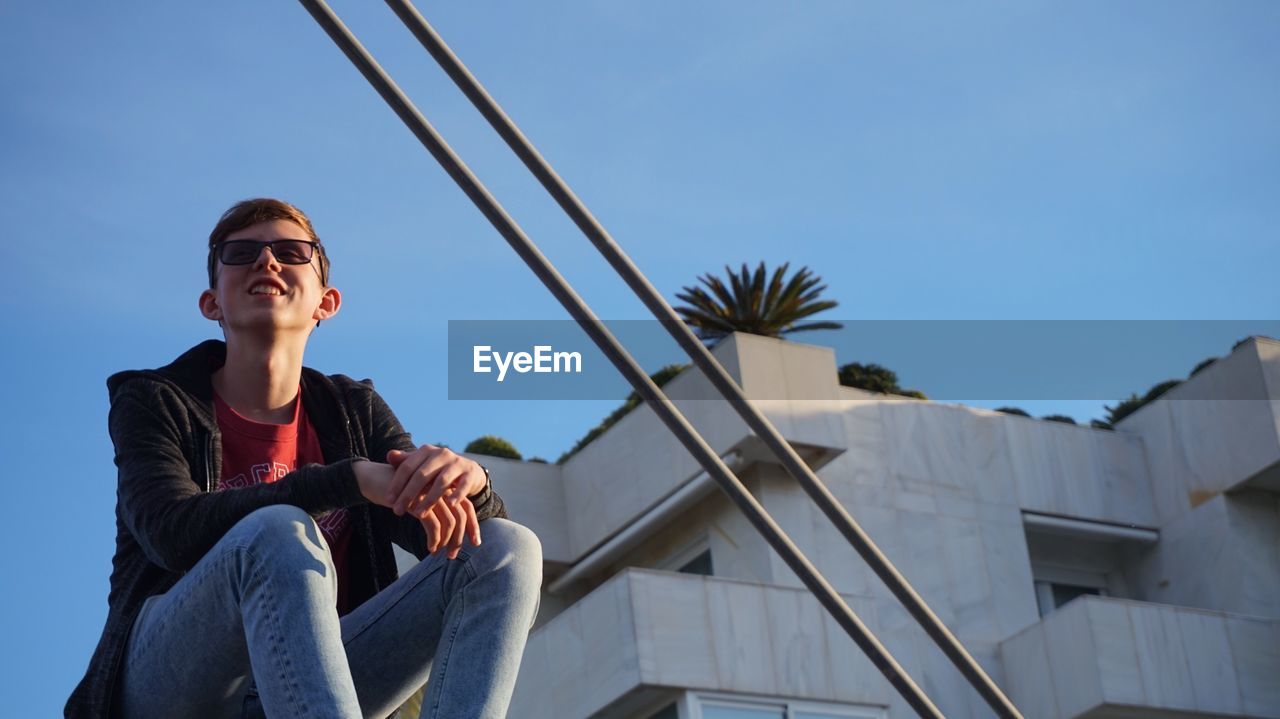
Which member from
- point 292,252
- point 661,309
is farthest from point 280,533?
point 661,309

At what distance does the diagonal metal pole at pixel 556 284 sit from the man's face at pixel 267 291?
37 centimetres

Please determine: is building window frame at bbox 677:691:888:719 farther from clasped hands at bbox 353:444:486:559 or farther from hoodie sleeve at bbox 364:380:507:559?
clasped hands at bbox 353:444:486:559

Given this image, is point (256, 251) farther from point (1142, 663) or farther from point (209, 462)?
point (1142, 663)

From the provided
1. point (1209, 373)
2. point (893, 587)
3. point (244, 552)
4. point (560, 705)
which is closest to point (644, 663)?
point (560, 705)

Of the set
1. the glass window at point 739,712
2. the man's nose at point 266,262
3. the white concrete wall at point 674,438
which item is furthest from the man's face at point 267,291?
the white concrete wall at point 674,438

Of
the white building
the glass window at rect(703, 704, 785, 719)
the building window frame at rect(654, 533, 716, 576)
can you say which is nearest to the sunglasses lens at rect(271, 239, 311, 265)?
the white building

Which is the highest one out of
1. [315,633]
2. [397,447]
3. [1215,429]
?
[1215,429]

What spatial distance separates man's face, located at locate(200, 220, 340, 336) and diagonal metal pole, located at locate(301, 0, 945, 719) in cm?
37

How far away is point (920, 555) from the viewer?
22.0 metres

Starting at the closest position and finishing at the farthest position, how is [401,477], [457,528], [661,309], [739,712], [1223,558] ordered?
[401,477] < [457,528] < [661,309] < [739,712] < [1223,558]

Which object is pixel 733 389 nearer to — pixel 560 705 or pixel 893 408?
pixel 560 705

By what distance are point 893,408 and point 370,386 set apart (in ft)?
60.3

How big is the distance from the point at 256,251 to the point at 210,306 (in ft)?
0.63

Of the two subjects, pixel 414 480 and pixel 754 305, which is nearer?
pixel 414 480
